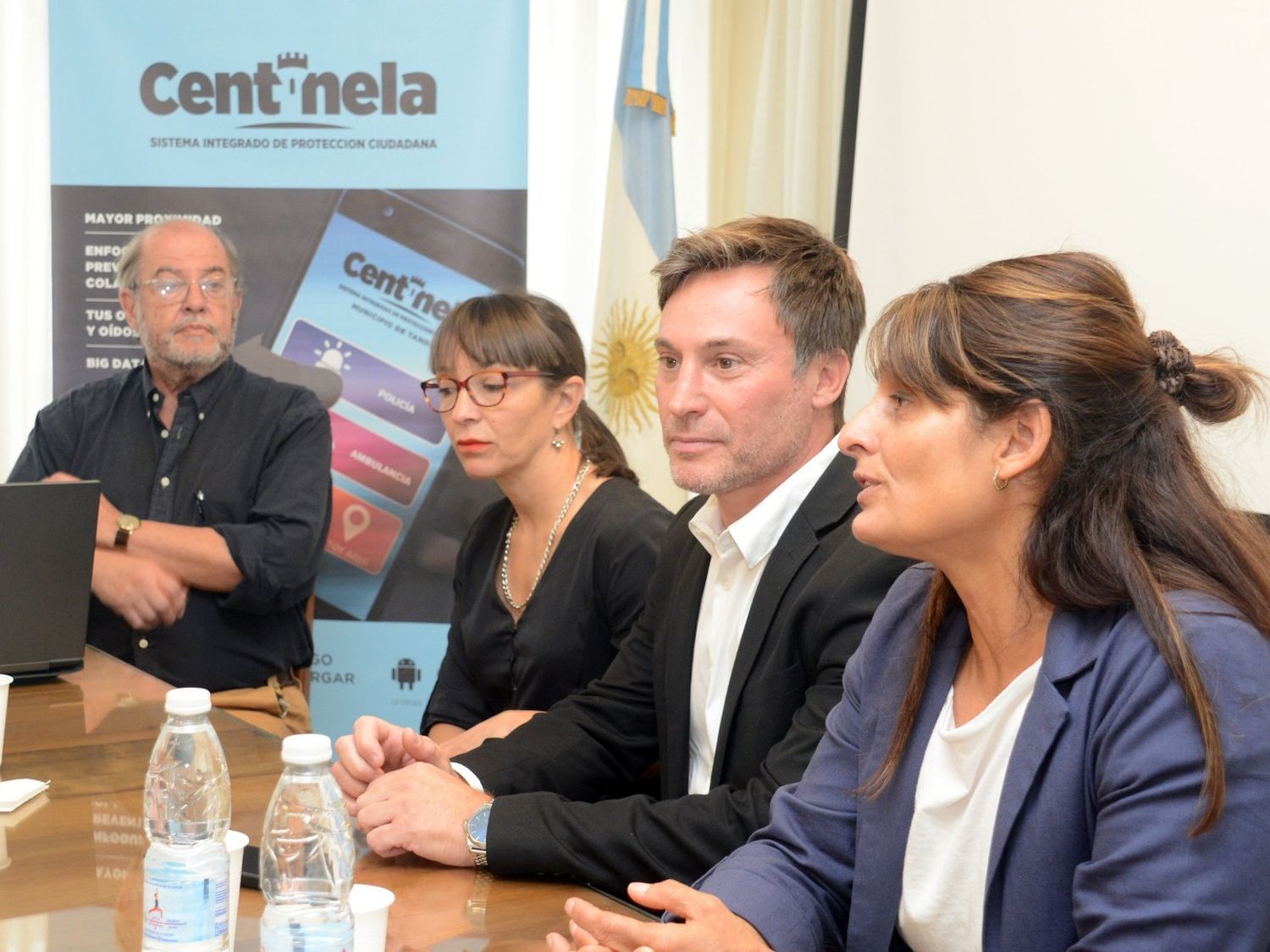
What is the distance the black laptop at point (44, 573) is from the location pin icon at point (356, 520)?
148 centimetres

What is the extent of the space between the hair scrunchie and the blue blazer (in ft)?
0.72

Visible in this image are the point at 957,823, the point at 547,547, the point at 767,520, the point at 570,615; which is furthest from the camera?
the point at 547,547

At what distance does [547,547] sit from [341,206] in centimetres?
163

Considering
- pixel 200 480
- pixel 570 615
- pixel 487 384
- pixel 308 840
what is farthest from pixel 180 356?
pixel 308 840

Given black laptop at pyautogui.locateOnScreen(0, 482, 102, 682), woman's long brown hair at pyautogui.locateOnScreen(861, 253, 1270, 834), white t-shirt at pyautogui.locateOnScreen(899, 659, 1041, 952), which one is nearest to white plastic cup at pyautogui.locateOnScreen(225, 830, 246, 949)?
white t-shirt at pyautogui.locateOnScreen(899, 659, 1041, 952)

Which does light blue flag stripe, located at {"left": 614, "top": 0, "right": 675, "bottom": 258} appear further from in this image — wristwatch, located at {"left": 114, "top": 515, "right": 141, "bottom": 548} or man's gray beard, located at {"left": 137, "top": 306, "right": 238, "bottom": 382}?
wristwatch, located at {"left": 114, "top": 515, "right": 141, "bottom": 548}

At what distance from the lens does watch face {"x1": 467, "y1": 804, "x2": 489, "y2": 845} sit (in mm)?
1495

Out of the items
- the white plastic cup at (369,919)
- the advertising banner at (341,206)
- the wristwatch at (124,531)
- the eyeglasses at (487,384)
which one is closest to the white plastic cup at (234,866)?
the white plastic cup at (369,919)

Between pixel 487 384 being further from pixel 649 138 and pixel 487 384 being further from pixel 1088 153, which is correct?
pixel 1088 153

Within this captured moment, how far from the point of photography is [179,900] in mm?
1059

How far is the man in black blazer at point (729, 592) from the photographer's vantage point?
1712 mm

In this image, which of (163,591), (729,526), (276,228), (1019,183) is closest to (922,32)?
(1019,183)

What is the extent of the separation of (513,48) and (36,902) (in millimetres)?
3024

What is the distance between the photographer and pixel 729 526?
1992 mm
